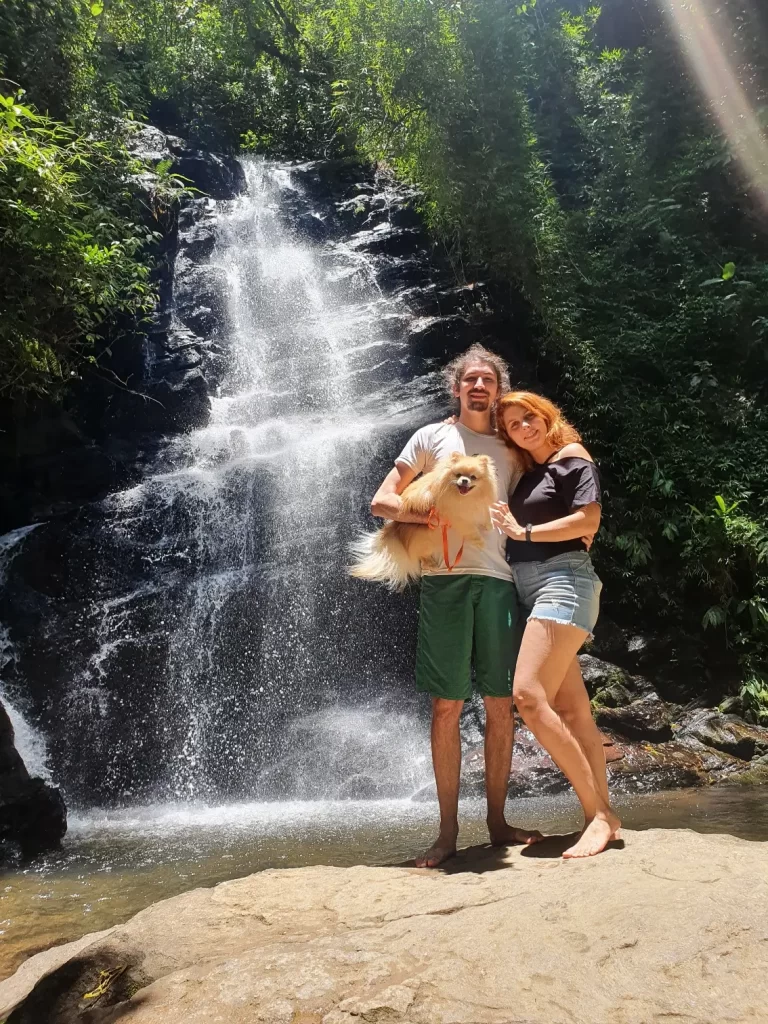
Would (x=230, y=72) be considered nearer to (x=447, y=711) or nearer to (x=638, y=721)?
(x=638, y=721)

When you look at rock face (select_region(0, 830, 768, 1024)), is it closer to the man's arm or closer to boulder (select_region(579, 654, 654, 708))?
the man's arm

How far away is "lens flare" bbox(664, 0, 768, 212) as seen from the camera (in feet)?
33.3

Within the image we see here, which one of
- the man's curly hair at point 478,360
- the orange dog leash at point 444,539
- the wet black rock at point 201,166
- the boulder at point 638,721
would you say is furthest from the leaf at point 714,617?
the wet black rock at point 201,166

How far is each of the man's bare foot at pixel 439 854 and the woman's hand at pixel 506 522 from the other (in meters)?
1.18

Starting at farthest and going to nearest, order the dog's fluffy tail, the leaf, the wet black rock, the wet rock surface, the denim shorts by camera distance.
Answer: the wet black rock < the leaf < the wet rock surface < the dog's fluffy tail < the denim shorts

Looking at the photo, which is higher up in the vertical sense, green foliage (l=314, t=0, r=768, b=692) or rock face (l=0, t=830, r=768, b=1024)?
green foliage (l=314, t=0, r=768, b=692)

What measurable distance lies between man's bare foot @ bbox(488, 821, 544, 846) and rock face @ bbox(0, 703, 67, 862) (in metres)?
3.69

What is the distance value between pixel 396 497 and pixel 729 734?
522cm

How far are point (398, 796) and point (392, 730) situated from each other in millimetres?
1004

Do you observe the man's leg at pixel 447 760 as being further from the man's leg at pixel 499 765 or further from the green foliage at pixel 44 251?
the green foliage at pixel 44 251

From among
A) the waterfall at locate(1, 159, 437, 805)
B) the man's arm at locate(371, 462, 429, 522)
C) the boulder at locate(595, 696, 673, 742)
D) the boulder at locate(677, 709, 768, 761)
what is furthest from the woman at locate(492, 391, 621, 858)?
the boulder at locate(595, 696, 673, 742)

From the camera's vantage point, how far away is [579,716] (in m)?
2.72

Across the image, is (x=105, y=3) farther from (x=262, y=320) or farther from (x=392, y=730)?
(x=392, y=730)

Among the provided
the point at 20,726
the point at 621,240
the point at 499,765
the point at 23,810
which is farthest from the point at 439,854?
the point at 621,240
